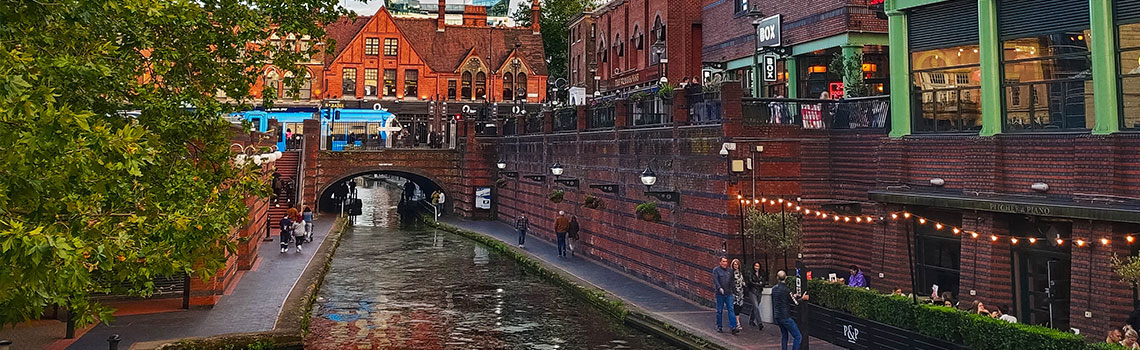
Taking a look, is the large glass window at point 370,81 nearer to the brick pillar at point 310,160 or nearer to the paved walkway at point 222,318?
the brick pillar at point 310,160

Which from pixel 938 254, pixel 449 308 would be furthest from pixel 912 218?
pixel 449 308

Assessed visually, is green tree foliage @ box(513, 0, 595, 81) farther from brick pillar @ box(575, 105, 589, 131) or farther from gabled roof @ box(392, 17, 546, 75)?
brick pillar @ box(575, 105, 589, 131)

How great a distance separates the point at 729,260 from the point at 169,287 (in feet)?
40.9

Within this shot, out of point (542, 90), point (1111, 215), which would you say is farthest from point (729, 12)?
point (542, 90)

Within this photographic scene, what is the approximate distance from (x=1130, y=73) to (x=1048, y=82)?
1.32 meters

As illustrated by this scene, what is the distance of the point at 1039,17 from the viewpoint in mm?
14266

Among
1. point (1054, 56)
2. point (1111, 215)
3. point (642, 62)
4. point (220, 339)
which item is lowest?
point (220, 339)

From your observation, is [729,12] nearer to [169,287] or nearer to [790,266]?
[790,266]

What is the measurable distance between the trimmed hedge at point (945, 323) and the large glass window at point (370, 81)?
48.7 m

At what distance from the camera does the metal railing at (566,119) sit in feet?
98.1

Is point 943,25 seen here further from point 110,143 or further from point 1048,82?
point 110,143

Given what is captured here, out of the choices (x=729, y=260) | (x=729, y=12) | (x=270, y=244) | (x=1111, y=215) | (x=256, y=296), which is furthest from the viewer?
(x=270, y=244)

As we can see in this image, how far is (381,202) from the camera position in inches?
2630

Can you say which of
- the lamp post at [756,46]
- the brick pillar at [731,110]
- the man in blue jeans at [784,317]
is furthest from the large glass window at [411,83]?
the man in blue jeans at [784,317]
